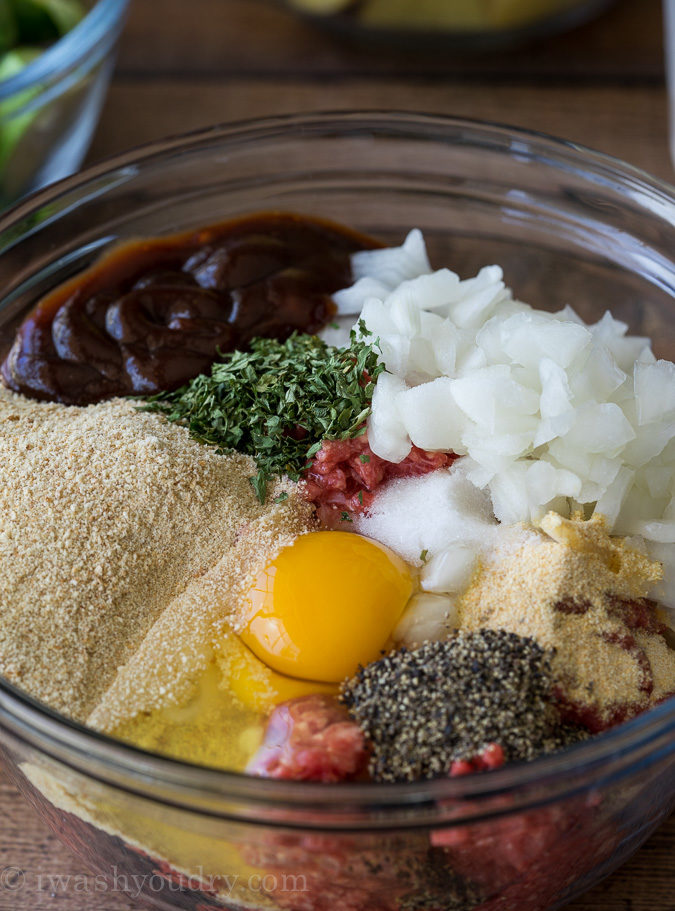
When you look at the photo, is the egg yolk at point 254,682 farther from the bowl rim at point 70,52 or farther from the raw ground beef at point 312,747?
the bowl rim at point 70,52

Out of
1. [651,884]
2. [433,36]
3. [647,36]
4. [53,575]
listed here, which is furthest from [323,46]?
[651,884]

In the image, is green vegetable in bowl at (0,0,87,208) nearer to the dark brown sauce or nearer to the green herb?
the dark brown sauce

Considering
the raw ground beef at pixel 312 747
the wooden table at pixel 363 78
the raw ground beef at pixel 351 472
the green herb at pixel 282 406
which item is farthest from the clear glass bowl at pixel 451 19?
the raw ground beef at pixel 312 747

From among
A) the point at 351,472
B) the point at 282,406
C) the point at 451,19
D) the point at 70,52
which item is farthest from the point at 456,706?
the point at 451,19

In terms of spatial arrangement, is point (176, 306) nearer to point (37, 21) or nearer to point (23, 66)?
point (23, 66)

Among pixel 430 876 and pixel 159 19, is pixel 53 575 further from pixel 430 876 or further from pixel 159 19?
pixel 159 19
